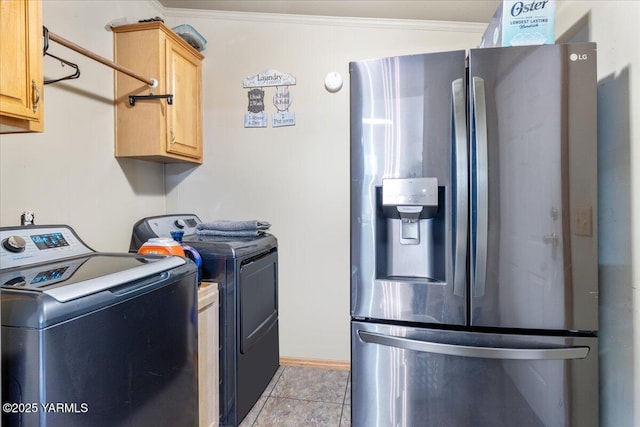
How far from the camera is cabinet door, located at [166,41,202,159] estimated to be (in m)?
1.96

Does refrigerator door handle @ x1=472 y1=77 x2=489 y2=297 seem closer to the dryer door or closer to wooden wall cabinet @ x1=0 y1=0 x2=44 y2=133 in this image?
the dryer door

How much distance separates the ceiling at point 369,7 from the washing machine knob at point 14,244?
182cm

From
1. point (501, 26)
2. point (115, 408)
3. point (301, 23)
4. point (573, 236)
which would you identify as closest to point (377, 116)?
point (501, 26)

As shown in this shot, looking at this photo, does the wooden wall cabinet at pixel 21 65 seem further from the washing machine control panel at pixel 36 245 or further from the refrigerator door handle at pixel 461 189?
the refrigerator door handle at pixel 461 189

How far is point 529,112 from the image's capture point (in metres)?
1.17

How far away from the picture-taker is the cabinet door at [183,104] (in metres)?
1.96

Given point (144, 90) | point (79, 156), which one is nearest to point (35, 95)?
point (79, 156)

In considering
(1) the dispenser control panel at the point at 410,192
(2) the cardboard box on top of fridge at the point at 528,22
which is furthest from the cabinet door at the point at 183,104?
(2) the cardboard box on top of fridge at the point at 528,22

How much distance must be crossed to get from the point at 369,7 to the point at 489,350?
2.08 metres

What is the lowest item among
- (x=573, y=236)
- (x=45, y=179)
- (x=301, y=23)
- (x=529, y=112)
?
(x=573, y=236)

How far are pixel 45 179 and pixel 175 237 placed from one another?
640mm

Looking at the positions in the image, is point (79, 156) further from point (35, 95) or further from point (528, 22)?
point (528, 22)

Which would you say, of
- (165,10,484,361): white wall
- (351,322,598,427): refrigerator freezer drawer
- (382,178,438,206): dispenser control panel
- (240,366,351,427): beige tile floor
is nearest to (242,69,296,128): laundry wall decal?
(165,10,484,361): white wall

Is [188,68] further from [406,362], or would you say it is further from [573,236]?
[573,236]
